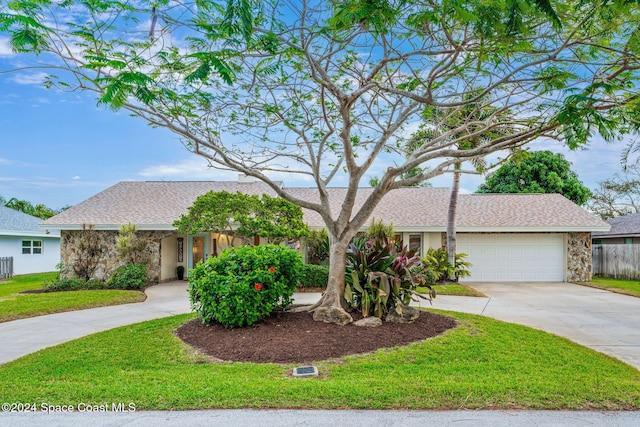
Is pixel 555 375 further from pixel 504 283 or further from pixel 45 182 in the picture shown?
pixel 45 182

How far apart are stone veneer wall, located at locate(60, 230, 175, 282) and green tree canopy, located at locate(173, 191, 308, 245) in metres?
2.98

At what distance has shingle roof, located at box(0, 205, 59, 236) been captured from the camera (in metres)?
20.2

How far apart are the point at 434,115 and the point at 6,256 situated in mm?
22880

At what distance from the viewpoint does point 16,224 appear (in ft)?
70.0

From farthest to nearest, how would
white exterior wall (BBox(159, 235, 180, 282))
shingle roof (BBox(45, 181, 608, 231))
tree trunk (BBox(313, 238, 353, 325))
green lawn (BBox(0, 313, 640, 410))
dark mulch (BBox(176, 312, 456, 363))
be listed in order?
white exterior wall (BBox(159, 235, 180, 282)) → shingle roof (BBox(45, 181, 608, 231)) → tree trunk (BBox(313, 238, 353, 325)) → dark mulch (BBox(176, 312, 456, 363)) → green lawn (BBox(0, 313, 640, 410))

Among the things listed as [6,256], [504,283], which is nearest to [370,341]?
[504,283]

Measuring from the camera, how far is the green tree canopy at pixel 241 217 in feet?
43.1

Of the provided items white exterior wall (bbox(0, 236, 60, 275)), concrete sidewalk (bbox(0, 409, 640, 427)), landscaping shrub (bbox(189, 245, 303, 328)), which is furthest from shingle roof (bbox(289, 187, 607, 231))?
white exterior wall (bbox(0, 236, 60, 275))

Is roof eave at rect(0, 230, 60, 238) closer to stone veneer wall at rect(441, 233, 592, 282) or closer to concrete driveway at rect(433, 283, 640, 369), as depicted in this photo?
concrete driveway at rect(433, 283, 640, 369)

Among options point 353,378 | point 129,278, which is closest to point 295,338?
point 353,378

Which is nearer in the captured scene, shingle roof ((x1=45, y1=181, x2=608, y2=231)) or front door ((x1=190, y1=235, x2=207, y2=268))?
shingle roof ((x1=45, y1=181, x2=608, y2=231))

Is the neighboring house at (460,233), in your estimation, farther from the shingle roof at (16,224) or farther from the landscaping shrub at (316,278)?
the shingle roof at (16,224)

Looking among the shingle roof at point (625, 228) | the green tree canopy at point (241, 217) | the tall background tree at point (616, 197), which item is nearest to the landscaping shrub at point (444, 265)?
the green tree canopy at point (241, 217)

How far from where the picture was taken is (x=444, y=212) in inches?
699
